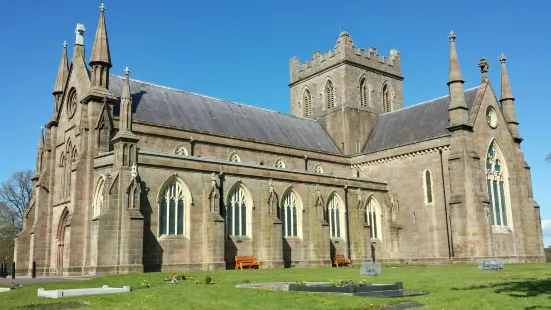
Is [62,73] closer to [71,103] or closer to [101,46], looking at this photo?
[71,103]

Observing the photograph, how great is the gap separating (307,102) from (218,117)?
17.9m

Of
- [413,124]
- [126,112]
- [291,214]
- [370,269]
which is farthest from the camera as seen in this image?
[413,124]

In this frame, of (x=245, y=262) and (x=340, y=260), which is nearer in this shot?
(x=245, y=262)

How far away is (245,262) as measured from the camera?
37031 mm

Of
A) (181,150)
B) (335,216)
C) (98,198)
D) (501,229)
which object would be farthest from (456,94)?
(98,198)

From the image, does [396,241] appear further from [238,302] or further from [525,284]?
[238,302]

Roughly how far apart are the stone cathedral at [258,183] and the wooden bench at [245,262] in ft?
1.61

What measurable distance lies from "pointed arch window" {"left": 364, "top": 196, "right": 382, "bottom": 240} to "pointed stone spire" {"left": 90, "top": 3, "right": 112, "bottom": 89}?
80.1ft

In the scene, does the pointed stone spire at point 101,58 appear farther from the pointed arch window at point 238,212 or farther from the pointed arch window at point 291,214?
the pointed arch window at point 291,214

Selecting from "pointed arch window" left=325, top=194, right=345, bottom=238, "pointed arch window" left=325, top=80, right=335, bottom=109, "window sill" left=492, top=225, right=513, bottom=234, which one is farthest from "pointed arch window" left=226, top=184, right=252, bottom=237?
"pointed arch window" left=325, top=80, right=335, bottom=109

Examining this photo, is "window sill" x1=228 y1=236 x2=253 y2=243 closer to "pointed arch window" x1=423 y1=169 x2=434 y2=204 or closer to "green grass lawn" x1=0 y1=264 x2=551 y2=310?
"green grass lawn" x1=0 y1=264 x2=551 y2=310

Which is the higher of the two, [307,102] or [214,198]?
[307,102]

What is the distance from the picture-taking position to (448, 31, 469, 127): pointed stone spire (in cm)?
4391

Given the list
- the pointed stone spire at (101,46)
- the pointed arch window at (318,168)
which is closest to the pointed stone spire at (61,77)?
the pointed stone spire at (101,46)
